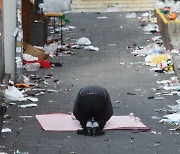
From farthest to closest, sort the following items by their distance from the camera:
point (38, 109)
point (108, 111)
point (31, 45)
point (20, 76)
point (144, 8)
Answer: point (144, 8), point (31, 45), point (20, 76), point (38, 109), point (108, 111)

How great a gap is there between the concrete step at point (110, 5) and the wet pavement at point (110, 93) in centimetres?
229

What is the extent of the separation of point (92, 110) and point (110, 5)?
16.0 m

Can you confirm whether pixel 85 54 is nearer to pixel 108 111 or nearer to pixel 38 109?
pixel 38 109

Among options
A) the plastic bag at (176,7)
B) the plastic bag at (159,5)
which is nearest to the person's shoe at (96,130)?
the plastic bag at (176,7)

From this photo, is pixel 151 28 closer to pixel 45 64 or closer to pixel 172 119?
pixel 45 64

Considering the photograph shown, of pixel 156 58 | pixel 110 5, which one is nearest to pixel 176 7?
pixel 110 5

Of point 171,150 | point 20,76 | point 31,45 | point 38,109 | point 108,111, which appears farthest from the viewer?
point 31,45

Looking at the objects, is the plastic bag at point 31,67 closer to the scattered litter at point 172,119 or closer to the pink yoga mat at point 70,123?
the pink yoga mat at point 70,123

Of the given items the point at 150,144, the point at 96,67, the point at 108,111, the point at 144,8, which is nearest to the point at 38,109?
the point at 108,111

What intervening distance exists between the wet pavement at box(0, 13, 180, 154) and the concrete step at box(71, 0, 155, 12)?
2286mm

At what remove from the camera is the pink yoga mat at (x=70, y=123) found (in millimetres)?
13352

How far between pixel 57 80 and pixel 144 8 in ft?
36.3

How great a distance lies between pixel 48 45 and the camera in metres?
21.7

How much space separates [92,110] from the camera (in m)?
13.0
